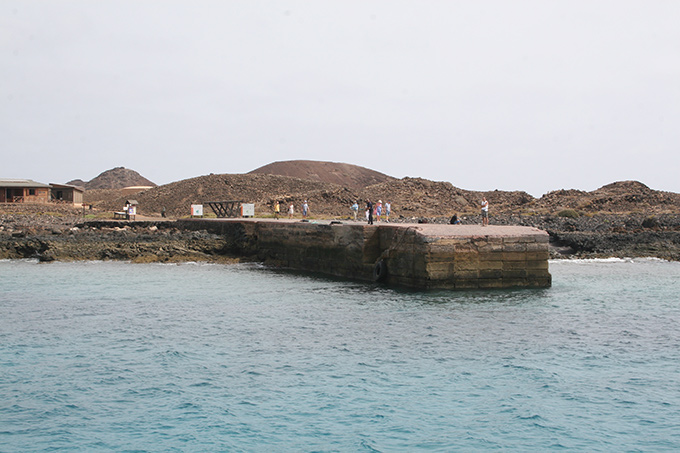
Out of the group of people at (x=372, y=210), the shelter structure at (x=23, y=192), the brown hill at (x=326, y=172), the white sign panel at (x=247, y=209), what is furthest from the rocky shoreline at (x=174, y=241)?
the brown hill at (x=326, y=172)

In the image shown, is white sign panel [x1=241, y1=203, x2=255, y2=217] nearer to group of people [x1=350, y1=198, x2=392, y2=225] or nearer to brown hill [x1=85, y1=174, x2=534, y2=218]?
group of people [x1=350, y1=198, x2=392, y2=225]

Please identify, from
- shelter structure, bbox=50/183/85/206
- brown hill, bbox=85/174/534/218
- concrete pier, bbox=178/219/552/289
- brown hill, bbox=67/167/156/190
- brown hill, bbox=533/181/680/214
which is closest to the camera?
concrete pier, bbox=178/219/552/289

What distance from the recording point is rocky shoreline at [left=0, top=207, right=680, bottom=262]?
31469 millimetres

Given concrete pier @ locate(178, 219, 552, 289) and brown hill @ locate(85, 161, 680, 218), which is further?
brown hill @ locate(85, 161, 680, 218)

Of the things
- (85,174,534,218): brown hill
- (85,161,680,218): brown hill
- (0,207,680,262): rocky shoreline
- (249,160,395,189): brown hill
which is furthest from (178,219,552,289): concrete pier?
(249,160,395,189): brown hill

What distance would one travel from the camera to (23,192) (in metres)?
60.6

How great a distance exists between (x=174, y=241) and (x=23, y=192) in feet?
115

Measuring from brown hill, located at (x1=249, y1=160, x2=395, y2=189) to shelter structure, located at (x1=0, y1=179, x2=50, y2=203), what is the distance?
58300mm

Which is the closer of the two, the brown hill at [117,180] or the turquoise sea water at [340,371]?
the turquoise sea water at [340,371]

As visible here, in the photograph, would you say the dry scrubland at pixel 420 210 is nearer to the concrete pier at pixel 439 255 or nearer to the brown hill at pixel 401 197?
the brown hill at pixel 401 197

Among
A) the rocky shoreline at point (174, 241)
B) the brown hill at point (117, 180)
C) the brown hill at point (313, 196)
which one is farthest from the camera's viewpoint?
the brown hill at point (117, 180)

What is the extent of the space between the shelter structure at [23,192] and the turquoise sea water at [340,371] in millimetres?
45023

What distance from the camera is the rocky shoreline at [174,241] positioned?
103 feet

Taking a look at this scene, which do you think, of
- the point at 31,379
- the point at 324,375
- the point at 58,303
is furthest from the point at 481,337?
the point at 58,303
